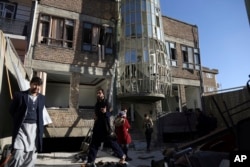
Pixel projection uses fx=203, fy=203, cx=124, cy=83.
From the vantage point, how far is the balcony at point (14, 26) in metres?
10.6

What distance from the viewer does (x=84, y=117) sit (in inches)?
428

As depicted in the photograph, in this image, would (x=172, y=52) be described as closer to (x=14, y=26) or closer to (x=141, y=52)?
(x=141, y=52)

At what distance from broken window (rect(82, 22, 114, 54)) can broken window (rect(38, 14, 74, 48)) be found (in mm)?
827

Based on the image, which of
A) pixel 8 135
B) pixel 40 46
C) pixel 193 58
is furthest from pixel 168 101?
pixel 8 135

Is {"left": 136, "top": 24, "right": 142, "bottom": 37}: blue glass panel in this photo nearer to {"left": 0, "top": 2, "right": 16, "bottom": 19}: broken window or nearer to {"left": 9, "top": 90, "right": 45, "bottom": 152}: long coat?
{"left": 0, "top": 2, "right": 16, "bottom": 19}: broken window

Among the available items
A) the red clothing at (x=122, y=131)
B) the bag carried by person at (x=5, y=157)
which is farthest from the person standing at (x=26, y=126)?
the red clothing at (x=122, y=131)

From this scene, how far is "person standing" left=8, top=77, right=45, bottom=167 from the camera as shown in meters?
2.87

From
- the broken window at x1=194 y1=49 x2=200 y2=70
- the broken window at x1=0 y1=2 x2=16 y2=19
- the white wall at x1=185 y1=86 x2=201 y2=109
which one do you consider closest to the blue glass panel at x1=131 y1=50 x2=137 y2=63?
the white wall at x1=185 y1=86 x2=201 y2=109

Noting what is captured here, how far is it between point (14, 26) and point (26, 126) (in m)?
9.50

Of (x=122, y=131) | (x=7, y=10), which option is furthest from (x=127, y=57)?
(x=7, y=10)

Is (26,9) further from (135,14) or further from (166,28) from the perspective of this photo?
(166,28)

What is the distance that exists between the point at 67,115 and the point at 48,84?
5382 mm

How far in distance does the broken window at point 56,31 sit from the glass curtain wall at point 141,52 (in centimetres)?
311

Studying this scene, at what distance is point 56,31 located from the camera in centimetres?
1147
